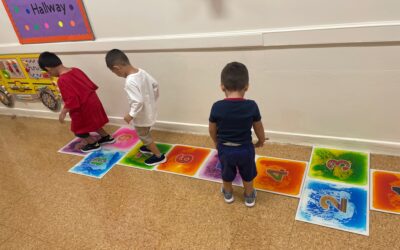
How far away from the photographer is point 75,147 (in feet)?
7.82

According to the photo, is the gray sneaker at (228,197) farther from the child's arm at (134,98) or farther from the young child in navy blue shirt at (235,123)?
the child's arm at (134,98)

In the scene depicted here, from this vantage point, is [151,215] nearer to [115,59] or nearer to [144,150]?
[144,150]

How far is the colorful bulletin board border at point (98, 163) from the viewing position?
2.03 metres

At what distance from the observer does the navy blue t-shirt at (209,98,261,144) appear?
1.23m

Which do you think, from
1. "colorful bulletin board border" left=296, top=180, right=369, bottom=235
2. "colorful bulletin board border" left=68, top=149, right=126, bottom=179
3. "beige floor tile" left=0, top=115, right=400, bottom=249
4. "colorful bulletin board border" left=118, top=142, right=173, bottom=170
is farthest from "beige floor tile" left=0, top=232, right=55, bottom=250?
"colorful bulletin board border" left=296, top=180, right=369, bottom=235

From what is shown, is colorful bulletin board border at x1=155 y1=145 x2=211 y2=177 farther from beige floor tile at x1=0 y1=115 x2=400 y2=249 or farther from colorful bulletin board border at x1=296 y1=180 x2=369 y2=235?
colorful bulletin board border at x1=296 y1=180 x2=369 y2=235

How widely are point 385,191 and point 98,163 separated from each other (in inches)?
71.3

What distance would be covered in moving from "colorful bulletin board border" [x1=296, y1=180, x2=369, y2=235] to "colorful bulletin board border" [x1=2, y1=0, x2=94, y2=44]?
6.05ft

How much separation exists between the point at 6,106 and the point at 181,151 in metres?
2.34

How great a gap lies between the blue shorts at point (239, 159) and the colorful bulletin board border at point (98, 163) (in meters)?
0.99

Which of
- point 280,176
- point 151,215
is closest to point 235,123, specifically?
point 280,176

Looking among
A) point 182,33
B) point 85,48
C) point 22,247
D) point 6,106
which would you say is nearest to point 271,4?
point 182,33

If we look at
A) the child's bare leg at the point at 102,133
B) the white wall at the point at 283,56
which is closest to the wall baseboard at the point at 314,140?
the white wall at the point at 283,56

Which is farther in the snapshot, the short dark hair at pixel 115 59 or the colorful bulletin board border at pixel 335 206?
the short dark hair at pixel 115 59
